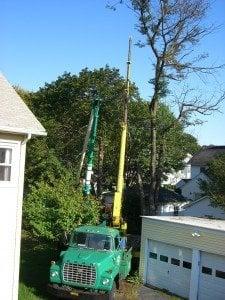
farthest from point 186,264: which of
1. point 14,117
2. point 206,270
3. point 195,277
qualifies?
point 14,117

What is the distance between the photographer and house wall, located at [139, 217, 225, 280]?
68.8 ft

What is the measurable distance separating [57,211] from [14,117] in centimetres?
912

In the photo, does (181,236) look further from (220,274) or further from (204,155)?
(204,155)

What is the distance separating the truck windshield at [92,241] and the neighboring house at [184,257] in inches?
166

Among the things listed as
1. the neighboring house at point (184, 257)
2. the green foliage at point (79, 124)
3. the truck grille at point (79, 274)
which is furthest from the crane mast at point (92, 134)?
the truck grille at point (79, 274)

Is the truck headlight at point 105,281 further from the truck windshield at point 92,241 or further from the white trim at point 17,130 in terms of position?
the white trim at point 17,130

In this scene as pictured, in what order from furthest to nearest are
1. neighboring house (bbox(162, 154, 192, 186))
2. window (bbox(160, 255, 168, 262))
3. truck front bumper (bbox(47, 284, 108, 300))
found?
neighboring house (bbox(162, 154, 192, 186)) → window (bbox(160, 255, 168, 262)) → truck front bumper (bbox(47, 284, 108, 300))

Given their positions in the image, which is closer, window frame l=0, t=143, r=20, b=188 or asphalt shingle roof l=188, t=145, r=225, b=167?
window frame l=0, t=143, r=20, b=188

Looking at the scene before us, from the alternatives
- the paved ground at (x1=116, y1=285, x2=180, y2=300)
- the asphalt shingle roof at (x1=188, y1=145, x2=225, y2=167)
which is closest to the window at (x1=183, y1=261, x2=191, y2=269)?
the paved ground at (x1=116, y1=285, x2=180, y2=300)

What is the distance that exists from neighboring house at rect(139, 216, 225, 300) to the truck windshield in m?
4.23

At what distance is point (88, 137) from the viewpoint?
32.5 meters

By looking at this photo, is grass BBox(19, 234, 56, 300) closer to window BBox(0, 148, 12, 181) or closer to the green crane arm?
the green crane arm

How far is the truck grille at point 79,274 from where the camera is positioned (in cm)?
1842

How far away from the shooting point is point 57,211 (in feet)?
80.1
